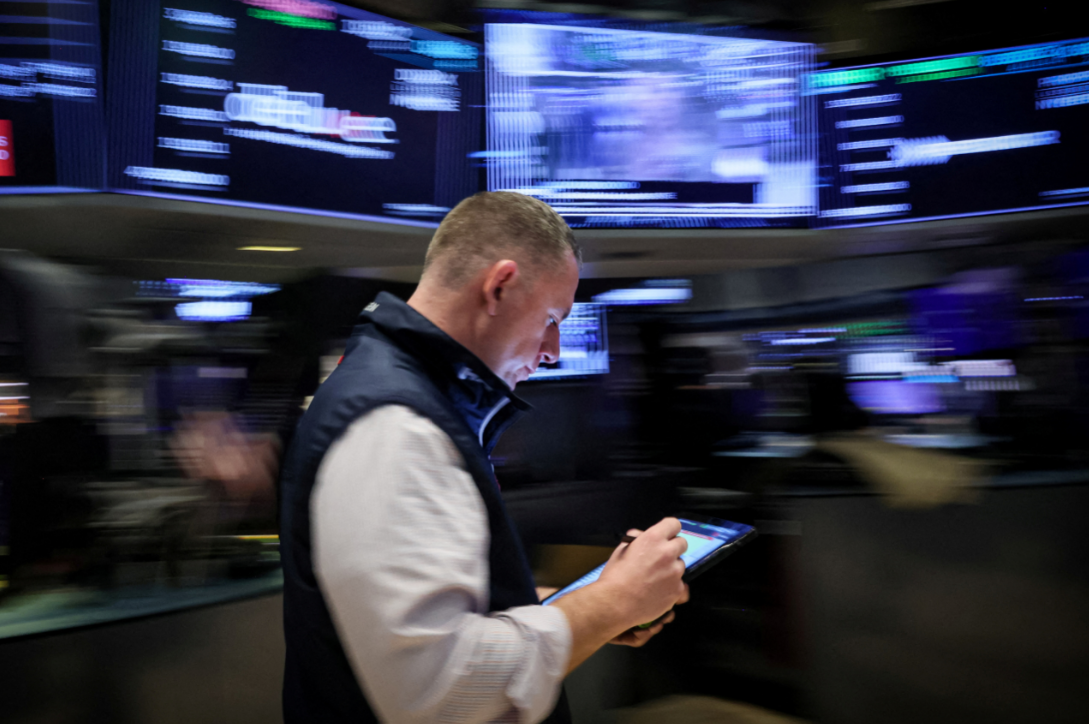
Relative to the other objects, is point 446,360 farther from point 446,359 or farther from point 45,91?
point 45,91

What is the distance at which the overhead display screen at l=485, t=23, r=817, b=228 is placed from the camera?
84.7 inches

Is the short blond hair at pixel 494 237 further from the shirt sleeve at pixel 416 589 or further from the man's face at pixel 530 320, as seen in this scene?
the shirt sleeve at pixel 416 589

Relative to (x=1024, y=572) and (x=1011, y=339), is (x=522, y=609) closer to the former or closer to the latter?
(x=1024, y=572)

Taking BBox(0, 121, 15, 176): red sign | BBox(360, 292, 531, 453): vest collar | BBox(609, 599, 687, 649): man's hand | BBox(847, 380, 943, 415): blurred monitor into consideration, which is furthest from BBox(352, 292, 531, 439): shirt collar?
BBox(847, 380, 943, 415): blurred monitor

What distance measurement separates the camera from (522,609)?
0.88m

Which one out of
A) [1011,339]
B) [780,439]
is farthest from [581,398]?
[1011,339]

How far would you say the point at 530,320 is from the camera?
108 cm

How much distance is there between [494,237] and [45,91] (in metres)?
1.25

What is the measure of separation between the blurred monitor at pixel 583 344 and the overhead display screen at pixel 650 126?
627mm

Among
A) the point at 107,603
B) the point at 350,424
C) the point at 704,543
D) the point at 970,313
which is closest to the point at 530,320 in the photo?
the point at 350,424

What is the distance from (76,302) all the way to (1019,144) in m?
2.73

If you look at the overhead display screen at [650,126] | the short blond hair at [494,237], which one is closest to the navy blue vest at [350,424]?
the short blond hair at [494,237]

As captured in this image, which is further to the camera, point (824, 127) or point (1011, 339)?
point (1011, 339)

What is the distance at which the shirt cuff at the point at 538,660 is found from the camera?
82 cm
